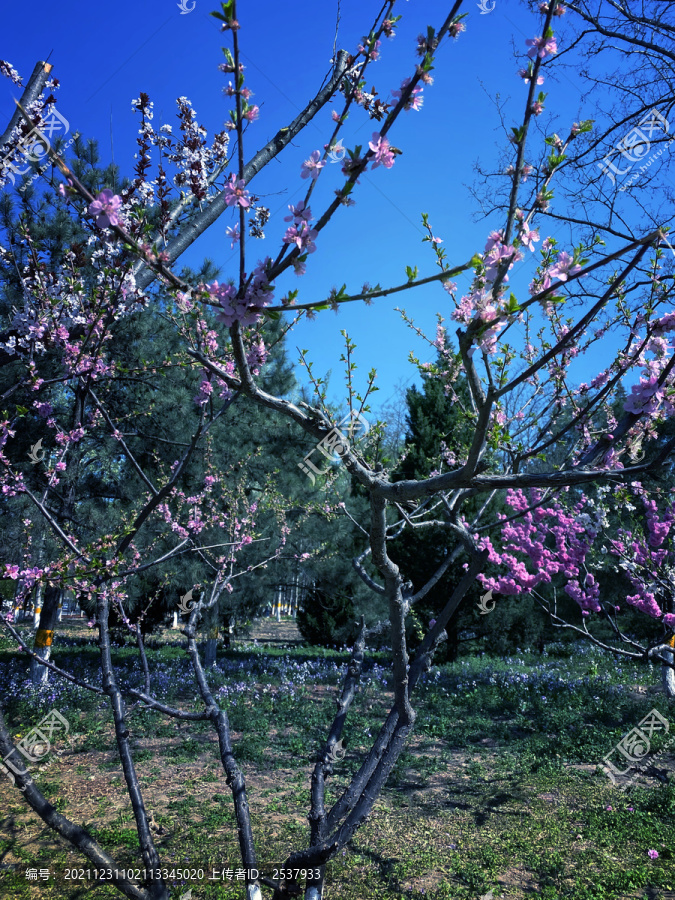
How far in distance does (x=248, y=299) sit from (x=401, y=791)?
492cm

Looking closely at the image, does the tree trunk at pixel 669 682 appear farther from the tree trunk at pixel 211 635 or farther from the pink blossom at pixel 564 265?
the pink blossom at pixel 564 265

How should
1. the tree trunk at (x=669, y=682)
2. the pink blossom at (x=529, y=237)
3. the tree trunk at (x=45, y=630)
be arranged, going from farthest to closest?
the tree trunk at (x=669, y=682) < the tree trunk at (x=45, y=630) < the pink blossom at (x=529, y=237)

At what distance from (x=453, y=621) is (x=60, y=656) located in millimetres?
7304

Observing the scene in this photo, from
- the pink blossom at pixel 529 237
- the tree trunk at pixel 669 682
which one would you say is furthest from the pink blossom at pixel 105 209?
the tree trunk at pixel 669 682

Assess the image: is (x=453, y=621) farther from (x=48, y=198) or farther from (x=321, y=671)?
(x=48, y=198)

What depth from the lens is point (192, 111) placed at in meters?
2.54

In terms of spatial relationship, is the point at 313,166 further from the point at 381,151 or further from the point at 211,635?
the point at 211,635

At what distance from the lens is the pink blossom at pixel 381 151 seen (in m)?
1.22

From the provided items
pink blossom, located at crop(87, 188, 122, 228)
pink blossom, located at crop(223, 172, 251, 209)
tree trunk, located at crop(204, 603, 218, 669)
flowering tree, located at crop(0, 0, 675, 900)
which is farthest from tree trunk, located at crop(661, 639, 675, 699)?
pink blossom, located at crop(87, 188, 122, 228)

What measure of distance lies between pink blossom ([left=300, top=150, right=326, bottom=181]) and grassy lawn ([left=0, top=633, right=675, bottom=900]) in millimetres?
3581

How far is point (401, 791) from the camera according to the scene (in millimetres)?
4809

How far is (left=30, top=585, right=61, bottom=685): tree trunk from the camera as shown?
23.6 feet

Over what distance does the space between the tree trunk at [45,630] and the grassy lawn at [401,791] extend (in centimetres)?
32

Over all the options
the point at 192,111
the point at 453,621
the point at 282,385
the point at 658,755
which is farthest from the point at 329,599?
the point at 192,111
